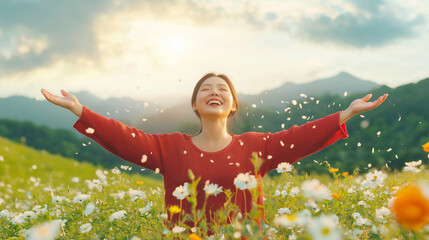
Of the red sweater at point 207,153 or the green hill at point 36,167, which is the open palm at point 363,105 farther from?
the green hill at point 36,167

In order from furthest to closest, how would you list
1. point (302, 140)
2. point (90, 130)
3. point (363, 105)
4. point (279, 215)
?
point (302, 140), point (90, 130), point (363, 105), point (279, 215)

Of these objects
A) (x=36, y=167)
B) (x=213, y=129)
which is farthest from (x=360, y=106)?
(x=36, y=167)

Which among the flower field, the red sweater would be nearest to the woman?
the red sweater

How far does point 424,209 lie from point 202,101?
2346mm

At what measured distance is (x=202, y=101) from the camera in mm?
3365

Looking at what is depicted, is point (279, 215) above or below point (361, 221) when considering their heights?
above

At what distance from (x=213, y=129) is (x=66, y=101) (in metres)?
1.15

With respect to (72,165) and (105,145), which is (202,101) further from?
(72,165)

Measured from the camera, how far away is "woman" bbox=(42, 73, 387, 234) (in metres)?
3.15

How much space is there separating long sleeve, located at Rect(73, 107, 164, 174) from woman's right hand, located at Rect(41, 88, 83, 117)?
49mm

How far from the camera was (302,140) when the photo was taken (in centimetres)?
328

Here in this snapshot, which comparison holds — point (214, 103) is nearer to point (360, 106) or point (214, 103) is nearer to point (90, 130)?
point (90, 130)

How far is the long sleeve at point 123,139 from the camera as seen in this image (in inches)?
125

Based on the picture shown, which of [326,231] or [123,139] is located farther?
[123,139]
